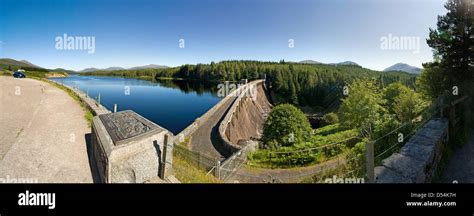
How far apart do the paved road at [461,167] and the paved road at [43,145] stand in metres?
Result: 9.07

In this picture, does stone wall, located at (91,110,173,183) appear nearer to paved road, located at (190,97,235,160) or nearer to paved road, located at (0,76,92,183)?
paved road, located at (0,76,92,183)

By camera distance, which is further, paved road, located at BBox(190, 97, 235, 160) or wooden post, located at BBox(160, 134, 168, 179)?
paved road, located at BBox(190, 97, 235, 160)

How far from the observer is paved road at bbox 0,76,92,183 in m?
5.59

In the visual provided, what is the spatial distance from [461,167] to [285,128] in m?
11.9

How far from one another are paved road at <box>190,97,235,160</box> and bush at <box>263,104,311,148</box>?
4234 mm

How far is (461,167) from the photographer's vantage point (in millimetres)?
5496

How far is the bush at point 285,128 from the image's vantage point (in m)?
16.8
